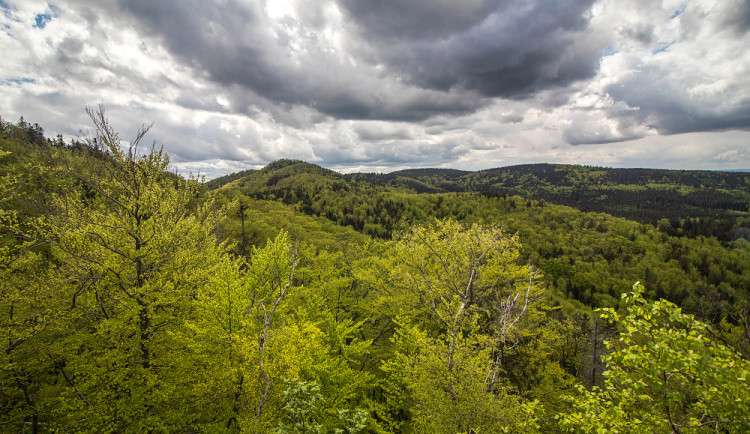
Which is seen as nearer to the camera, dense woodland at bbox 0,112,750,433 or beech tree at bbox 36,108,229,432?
dense woodland at bbox 0,112,750,433

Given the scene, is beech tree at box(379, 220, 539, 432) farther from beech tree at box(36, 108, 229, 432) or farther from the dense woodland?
beech tree at box(36, 108, 229, 432)

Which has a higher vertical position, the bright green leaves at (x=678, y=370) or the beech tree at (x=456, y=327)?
the bright green leaves at (x=678, y=370)

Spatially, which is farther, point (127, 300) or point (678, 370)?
point (127, 300)

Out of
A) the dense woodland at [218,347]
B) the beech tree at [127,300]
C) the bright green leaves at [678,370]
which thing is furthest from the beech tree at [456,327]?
the beech tree at [127,300]

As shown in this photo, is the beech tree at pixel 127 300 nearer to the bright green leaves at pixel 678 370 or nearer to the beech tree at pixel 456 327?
the beech tree at pixel 456 327

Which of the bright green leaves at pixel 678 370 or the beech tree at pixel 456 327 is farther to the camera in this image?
the beech tree at pixel 456 327

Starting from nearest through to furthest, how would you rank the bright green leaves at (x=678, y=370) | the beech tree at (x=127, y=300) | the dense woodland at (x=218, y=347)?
the bright green leaves at (x=678, y=370)
the dense woodland at (x=218, y=347)
the beech tree at (x=127, y=300)

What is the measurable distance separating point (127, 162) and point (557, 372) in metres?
32.6

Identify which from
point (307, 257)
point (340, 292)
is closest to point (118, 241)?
point (307, 257)

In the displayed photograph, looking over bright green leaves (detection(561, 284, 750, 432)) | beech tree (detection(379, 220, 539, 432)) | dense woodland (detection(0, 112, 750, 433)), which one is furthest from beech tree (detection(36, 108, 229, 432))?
bright green leaves (detection(561, 284, 750, 432))

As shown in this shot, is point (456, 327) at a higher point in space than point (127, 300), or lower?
lower

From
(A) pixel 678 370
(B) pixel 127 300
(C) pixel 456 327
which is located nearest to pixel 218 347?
(B) pixel 127 300

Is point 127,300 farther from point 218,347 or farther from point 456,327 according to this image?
point 456,327

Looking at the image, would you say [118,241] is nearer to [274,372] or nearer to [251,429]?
[274,372]
